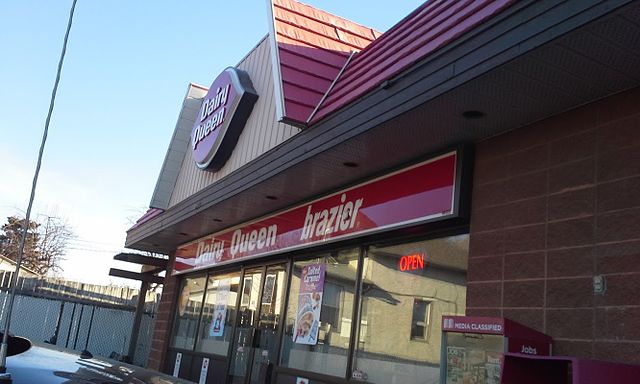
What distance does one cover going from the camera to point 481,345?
14.8ft

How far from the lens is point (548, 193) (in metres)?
4.97

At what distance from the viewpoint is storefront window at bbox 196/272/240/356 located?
35.6 feet

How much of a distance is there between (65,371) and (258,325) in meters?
6.81

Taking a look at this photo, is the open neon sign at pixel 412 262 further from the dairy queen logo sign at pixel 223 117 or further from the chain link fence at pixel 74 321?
the chain link fence at pixel 74 321

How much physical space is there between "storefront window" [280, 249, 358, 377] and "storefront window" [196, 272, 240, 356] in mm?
2306

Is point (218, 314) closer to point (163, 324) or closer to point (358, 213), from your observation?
point (163, 324)

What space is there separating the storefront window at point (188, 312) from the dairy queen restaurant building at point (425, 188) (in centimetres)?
178

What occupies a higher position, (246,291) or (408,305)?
(246,291)

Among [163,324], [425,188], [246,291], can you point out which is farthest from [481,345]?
[163,324]

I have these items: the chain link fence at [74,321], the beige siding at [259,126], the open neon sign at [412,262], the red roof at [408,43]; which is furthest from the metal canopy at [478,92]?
the chain link fence at [74,321]

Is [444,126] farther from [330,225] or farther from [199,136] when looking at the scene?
[199,136]

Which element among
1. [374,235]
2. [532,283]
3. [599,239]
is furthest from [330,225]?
[599,239]

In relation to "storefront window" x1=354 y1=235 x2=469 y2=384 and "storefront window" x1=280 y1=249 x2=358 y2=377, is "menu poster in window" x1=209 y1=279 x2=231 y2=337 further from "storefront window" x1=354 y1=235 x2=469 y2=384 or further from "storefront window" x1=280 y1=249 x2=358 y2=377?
"storefront window" x1=354 y1=235 x2=469 y2=384

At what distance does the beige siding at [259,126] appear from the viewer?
767cm
